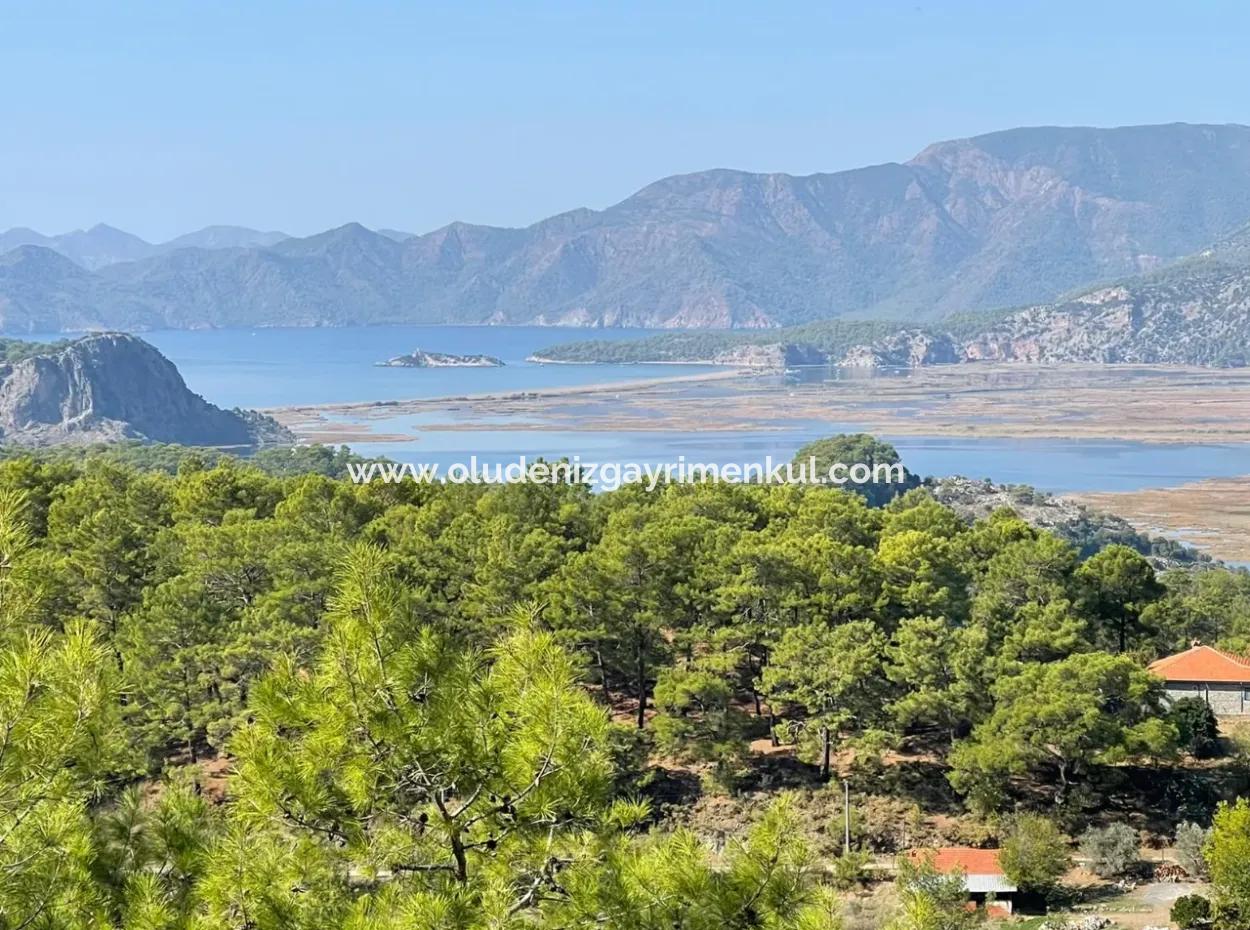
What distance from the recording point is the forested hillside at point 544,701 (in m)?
4.70

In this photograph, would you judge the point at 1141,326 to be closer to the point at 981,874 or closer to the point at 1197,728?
the point at 1197,728

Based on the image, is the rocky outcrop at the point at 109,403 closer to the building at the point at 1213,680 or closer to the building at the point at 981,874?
the building at the point at 1213,680

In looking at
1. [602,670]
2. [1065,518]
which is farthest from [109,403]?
[602,670]

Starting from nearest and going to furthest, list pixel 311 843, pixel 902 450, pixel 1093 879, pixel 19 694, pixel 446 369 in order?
pixel 19 694
pixel 311 843
pixel 1093 879
pixel 902 450
pixel 446 369

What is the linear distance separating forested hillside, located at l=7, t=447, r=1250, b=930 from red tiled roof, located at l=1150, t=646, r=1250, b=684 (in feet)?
2.94

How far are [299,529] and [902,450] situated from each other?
57.1m

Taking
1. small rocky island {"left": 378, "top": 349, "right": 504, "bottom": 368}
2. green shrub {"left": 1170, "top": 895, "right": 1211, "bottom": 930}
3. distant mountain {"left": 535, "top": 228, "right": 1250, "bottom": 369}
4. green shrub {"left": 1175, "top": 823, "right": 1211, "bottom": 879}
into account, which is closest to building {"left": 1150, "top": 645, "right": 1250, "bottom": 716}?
green shrub {"left": 1175, "top": 823, "right": 1211, "bottom": 879}

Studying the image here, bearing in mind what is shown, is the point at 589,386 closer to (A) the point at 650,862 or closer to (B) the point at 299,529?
(B) the point at 299,529

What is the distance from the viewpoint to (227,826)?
16.1ft

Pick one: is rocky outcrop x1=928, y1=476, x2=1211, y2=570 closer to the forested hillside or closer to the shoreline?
the forested hillside

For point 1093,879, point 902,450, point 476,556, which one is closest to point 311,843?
point 1093,879

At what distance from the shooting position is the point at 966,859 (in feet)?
51.7

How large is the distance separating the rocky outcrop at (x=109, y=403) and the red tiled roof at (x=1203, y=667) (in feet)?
236

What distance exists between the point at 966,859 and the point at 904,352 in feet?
495
